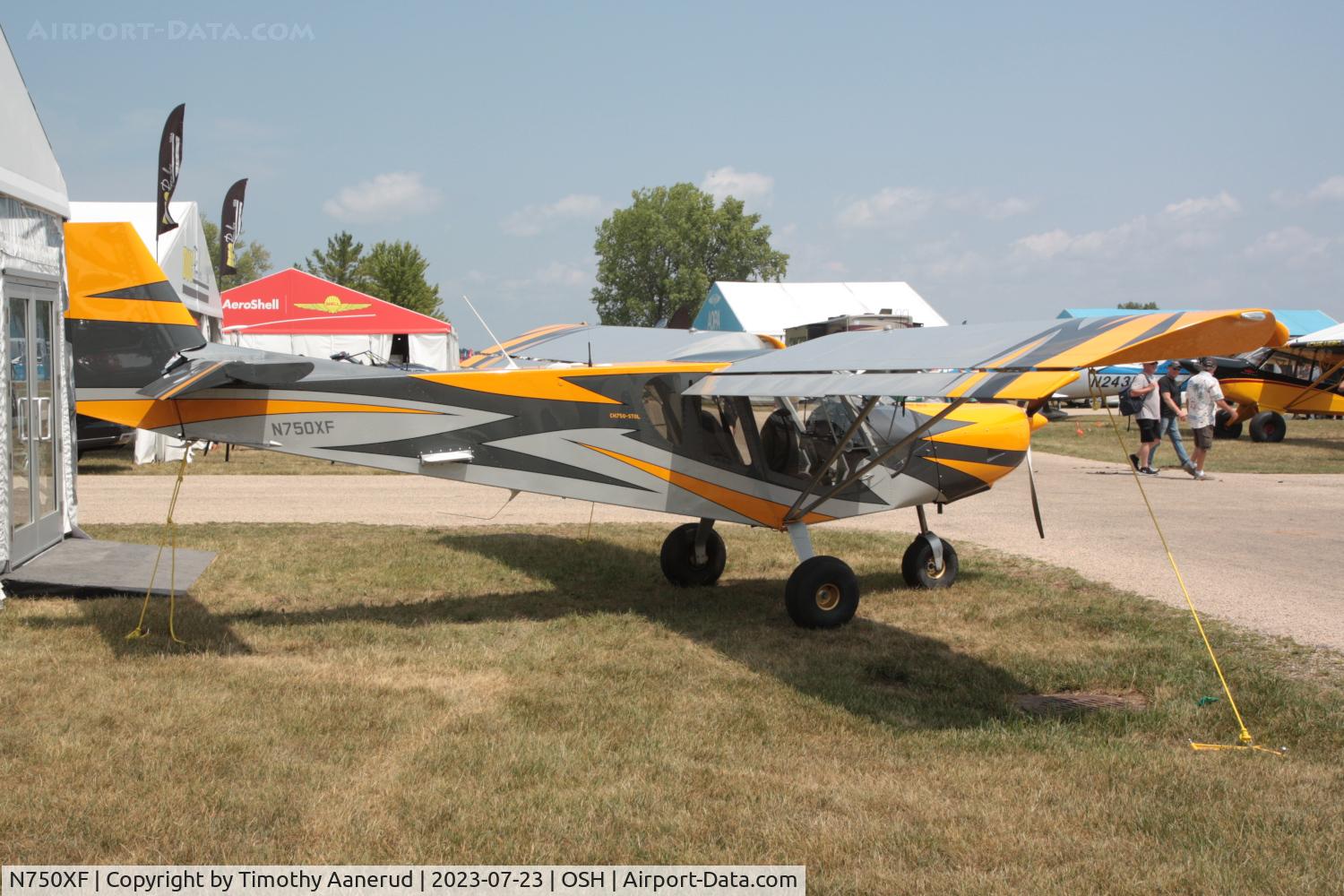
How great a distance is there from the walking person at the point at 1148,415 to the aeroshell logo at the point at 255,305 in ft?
91.0

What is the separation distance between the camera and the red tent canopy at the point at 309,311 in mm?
34094

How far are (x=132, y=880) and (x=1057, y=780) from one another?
13.3 feet

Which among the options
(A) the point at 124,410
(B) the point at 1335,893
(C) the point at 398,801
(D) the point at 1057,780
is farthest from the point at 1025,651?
(A) the point at 124,410

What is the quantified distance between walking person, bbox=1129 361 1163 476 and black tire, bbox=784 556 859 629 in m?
12.5

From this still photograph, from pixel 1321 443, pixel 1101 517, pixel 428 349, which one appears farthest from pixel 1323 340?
pixel 428 349

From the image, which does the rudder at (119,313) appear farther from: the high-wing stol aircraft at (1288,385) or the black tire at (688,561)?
the high-wing stol aircraft at (1288,385)

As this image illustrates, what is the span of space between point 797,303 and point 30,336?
41773 mm

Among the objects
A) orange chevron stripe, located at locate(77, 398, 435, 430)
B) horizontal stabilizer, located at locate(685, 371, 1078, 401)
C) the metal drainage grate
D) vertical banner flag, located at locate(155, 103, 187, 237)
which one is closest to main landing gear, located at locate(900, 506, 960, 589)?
horizontal stabilizer, located at locate(685, 371, 1078, 401)

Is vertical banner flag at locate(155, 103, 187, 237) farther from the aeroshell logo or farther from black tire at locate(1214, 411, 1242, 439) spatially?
black tire at locate(1214, 411, 1242, 439)

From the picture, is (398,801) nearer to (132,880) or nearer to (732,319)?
(132,880)

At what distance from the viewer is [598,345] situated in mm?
12609

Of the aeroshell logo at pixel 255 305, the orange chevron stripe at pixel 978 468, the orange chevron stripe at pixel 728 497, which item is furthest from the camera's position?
the aeroshell logo at pixel 255 305

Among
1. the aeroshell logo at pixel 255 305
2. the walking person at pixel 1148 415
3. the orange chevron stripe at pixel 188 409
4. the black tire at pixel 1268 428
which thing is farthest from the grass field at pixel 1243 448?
the aeroshell logo at pixel 255 305

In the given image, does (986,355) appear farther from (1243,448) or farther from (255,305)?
(255,305)
